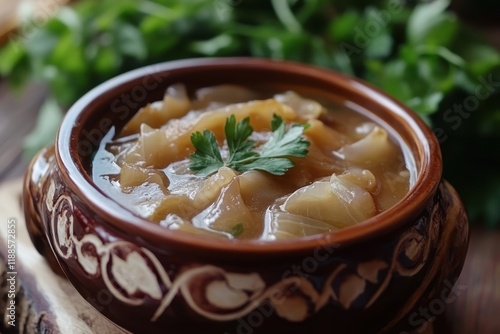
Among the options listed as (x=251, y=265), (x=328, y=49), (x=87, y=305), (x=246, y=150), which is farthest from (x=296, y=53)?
(x=251, y=265)

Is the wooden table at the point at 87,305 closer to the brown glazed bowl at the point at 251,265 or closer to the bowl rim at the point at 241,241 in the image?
the brown glazed bowl at the point at 251,265

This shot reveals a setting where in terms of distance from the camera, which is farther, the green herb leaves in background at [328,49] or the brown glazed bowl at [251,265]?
the green herb leaves in background at [328,49]

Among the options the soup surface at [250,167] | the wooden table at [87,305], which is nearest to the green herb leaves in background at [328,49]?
the wooden table at [87,305]

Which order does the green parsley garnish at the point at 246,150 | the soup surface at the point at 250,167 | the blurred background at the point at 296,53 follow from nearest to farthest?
1. the soup surface at the point at 250,167
2. the green parsley garnish at the point at 246,150
3. the blurred background at the point at 296,53

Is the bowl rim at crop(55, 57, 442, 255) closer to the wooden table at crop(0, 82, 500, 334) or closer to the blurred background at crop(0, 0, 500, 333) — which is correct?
the wooden table at crop(0, 82, 500, 334)

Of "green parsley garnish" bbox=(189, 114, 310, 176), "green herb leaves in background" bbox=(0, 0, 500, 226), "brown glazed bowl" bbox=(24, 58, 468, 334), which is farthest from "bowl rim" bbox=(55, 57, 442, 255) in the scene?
"green herb leaves in background" bbox=(0, 0, 500, 226)

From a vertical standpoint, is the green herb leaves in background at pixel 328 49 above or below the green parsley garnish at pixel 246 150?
below
